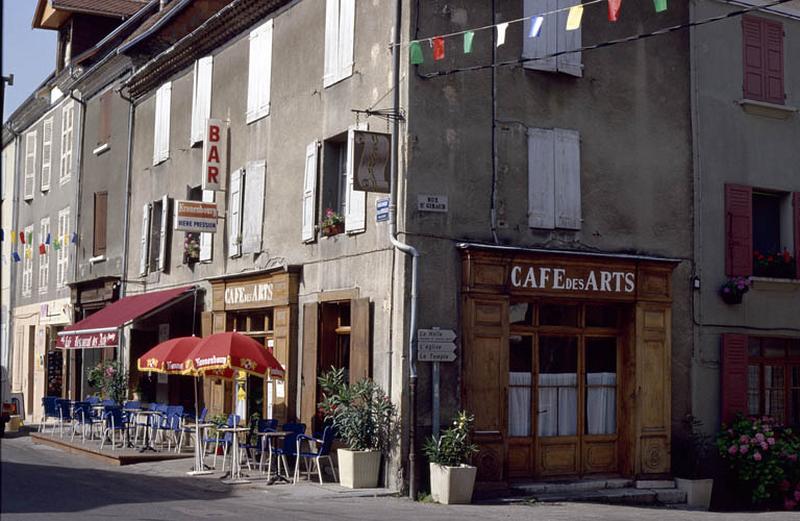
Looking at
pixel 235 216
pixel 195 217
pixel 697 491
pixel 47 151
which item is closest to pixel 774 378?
pixel 697 491

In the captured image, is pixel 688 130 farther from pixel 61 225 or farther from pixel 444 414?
pixel 61 225

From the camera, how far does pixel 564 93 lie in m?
14.5

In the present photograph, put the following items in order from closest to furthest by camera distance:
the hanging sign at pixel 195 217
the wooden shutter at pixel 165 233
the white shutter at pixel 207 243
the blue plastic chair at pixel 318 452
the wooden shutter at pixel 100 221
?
the blue plastic chair at pixel 318 452 → the hanging sign at pixel 195 217 → the white shutter at pixel 207 243 → the wooden shutter at pixel 165 233 → the wooden shutter at pixel 100 221

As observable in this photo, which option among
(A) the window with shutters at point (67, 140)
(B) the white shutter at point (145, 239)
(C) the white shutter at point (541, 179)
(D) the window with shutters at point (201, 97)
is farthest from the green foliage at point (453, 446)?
(A) the window with shutters at point (67, 140)

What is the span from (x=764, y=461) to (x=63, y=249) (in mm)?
19449

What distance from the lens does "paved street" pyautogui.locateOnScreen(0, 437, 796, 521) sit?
10.9 meters

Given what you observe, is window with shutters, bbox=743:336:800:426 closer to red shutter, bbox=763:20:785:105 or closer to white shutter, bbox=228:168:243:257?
red shutter, bbox=763:20:785:105

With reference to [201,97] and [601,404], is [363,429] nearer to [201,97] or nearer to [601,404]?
[601,404]

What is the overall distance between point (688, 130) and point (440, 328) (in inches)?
201

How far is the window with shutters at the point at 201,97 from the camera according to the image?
19.5 m

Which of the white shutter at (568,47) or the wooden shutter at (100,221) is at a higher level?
the white shutter at (568,47)

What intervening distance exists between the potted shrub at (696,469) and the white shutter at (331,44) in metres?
6.90

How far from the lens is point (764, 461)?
48.1ft

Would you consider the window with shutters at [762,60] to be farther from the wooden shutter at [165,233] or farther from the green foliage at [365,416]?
the wooden shutter at [165,233]
